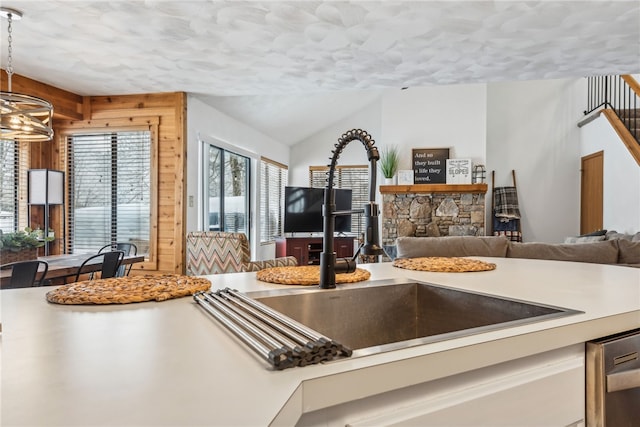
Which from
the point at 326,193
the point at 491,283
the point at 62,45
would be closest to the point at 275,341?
the point at 326,193

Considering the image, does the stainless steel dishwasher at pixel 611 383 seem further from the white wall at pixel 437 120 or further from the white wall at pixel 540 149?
the white wall at pixel 540 149

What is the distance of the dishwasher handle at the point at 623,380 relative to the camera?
893mm

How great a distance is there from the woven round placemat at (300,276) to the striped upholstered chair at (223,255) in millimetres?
1669

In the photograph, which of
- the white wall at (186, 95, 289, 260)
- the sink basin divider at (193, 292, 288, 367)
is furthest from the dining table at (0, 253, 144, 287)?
the sink basin divider at (193, 292, 288, 367)

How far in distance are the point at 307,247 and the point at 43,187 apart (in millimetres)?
3786

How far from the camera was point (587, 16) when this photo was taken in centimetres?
262

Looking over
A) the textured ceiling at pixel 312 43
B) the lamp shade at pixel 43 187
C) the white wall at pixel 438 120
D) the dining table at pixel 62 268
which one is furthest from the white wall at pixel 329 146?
the dining table at pixel 62 268

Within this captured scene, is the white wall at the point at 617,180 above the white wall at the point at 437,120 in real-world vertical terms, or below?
below

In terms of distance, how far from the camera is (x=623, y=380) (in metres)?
0.91

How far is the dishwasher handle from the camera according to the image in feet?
2.93

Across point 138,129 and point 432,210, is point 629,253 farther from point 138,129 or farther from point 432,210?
→ point 138,129

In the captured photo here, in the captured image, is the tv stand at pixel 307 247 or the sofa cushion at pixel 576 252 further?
the tv stand at pixel 307 247

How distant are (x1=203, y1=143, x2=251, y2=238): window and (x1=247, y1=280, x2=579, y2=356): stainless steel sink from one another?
12.7ft

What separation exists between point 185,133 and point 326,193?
3.60 meters
